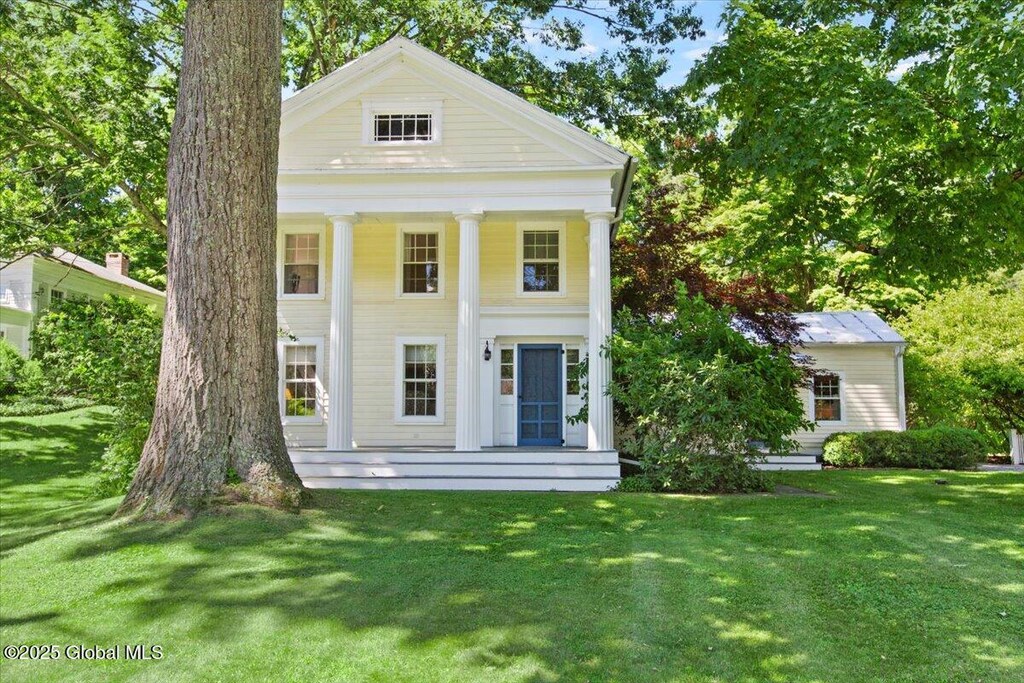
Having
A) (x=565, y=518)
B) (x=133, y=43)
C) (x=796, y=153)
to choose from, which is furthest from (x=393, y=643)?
(x=133, y=43)

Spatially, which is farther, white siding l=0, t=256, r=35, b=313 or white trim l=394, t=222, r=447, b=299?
white siding l=0, t=256, r=35, b=313

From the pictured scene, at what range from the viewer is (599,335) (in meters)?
13.3

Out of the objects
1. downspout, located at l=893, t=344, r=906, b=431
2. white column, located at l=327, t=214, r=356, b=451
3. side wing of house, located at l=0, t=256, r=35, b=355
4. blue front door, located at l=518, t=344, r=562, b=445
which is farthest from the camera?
side wing of house, located at l=0, t=256, r=35, b=355

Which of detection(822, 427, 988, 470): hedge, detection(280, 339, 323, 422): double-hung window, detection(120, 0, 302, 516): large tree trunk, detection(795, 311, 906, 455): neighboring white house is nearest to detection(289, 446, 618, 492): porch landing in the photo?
detection(280, 339, 323, 422): double-hung window

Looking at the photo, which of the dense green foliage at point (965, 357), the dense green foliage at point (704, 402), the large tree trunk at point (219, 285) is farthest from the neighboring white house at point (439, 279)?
the dense green foliage at point (965, 357)

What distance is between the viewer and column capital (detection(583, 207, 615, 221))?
13.5 metres

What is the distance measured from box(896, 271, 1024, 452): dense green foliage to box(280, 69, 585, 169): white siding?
46.9ft

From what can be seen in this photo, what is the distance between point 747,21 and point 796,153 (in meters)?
2.81

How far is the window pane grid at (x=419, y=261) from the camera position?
15.8 meters

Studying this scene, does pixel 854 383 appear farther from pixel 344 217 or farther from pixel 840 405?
pixel 344 217

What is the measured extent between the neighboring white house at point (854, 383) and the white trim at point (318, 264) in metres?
13.1

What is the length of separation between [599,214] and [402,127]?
14.3ft

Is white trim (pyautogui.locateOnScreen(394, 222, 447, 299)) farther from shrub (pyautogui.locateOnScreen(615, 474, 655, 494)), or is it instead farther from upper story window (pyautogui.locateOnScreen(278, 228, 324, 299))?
shrub (pyautogui.locateOnScreen(615, 474, 655, 494))

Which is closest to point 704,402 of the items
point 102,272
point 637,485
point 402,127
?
point 637,485
